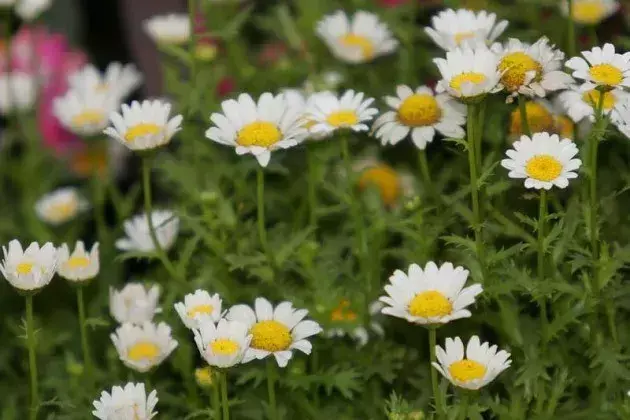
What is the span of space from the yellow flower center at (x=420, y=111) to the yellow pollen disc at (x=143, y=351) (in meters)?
0.30

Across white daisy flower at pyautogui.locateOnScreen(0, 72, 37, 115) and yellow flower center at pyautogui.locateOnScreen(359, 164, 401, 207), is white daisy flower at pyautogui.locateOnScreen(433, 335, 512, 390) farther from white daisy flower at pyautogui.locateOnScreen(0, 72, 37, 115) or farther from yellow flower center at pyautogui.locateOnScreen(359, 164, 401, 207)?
white daisy flower at pyautogui.locateOnScreen(0, 72, 37, 115)

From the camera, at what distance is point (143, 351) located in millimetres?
925

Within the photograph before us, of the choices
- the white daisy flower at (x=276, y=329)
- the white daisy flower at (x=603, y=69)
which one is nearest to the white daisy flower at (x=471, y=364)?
the white daisy flower at (x=276, y=329)

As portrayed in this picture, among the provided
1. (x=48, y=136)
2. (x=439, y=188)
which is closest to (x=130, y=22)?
(x=48, y=136)

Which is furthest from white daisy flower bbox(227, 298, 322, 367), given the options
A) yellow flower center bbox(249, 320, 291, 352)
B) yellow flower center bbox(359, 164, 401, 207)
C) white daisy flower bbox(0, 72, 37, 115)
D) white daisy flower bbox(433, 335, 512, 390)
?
white daisy flower bbox(0, 72, 37, 115)

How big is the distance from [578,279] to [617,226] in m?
0.07

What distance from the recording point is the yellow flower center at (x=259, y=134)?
0.93m

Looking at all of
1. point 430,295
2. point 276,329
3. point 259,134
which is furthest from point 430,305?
point 259,134

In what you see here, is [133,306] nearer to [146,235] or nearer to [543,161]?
[146,235]

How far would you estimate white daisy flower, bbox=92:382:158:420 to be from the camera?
2.60 ft

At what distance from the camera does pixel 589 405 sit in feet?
2.95

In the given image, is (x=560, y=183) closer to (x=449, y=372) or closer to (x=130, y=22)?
(x=449, y=372)

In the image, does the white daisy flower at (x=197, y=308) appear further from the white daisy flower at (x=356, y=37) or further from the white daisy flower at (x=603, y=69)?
the white daisy flower at (x=356, y=37)

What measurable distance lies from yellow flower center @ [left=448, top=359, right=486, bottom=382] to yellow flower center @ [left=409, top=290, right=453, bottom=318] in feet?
0.13
